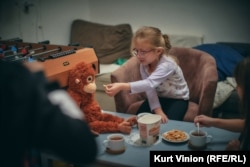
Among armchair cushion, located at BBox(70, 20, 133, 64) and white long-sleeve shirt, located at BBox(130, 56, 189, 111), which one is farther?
armchair cushion, located at BBox(70, 20, 133, 64)

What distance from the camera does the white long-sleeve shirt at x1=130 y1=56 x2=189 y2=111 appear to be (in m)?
2.00

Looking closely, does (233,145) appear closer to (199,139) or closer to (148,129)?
(199,139)

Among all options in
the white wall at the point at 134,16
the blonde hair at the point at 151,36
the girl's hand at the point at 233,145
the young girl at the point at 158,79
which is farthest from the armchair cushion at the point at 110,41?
the girl's hand at the point at 233,145

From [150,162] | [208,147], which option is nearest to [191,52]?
[208,147]

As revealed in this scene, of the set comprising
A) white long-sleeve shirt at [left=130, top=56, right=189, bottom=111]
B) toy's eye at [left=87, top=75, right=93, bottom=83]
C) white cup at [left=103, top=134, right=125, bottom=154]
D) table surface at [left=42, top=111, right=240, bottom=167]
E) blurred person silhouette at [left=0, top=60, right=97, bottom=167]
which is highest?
blurred person silhouette at [left=0, top=60, right=97, bottom=167]

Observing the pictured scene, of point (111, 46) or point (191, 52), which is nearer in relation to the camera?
point (191, 52)

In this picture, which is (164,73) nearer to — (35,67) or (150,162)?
(150,162)

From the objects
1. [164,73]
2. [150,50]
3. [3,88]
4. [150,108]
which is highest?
[3,88]

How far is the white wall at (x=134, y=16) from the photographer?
3.44 m

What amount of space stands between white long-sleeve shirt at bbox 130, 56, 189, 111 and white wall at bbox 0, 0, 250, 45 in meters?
1.68

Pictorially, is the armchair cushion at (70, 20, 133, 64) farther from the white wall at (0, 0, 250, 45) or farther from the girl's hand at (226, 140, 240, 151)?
the girl's hand at (226, 140, 240, 151)

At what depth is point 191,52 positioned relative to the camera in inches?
99.3

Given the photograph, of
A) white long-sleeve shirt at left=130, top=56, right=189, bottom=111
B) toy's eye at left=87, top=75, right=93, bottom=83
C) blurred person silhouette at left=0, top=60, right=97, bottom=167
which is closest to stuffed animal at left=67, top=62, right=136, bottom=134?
toy's eye at left=87, top=75, right=93, bottom=83

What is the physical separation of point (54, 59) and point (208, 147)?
34.7 inches
